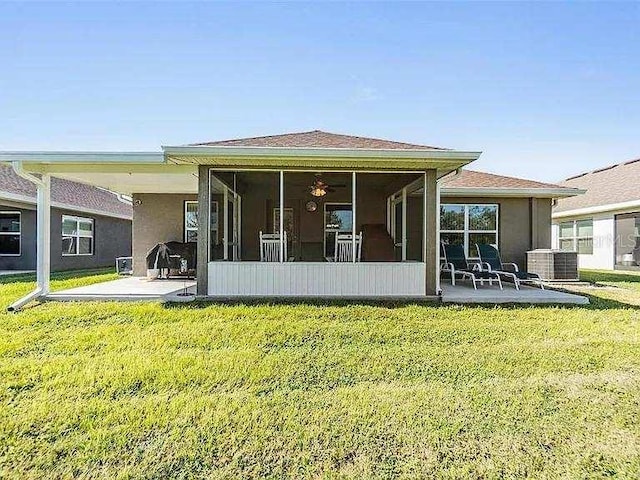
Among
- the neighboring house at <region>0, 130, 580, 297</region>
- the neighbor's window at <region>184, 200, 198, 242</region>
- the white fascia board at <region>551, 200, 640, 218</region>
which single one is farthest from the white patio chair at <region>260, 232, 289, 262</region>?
the white fascia board at <region>551, 200, 640, 218</region>

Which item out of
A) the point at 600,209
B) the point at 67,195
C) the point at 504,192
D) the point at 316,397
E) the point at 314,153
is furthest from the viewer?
the point at 67,195

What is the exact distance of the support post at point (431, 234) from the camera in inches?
319

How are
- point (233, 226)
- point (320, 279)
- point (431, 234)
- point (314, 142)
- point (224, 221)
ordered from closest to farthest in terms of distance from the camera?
point (320, 279), point (431, 234), point (314, 142), point (224, 221), point (233, 226)

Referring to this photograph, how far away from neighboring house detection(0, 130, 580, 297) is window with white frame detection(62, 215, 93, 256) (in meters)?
5.93

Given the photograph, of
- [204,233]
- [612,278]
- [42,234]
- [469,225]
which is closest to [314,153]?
[204,233]

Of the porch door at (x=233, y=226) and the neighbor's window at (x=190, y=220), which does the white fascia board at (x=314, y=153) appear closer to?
the porch door at (x=233, y=226)

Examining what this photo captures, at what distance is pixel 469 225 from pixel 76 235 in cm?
1518

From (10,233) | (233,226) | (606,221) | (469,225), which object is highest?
(606,221)

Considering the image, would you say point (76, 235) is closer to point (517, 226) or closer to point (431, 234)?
point (431, 234)

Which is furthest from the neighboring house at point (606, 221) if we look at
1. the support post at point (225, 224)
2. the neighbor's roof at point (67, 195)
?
the neighbor's roof at point (67, 195)

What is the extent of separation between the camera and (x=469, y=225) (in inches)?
490

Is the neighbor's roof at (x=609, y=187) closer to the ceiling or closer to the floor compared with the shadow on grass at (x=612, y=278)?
closer to the ceiling

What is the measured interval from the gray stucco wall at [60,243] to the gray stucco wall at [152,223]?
214 inches

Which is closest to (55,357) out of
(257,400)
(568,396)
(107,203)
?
(257,400)
